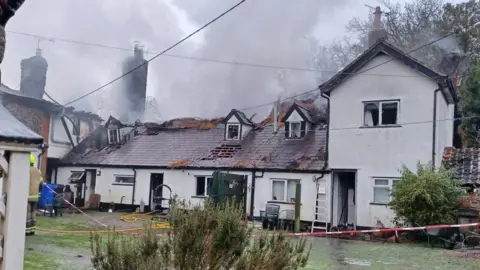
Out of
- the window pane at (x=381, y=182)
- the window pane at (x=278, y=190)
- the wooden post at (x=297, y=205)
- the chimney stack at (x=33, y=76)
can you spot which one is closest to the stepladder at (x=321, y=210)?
the wooden post at (x=297, y=205)

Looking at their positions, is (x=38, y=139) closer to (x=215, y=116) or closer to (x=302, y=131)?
(x=302, y=131)

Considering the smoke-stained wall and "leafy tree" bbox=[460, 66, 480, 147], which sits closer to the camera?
"leafy tree" bbox=[460, 66, 480, 147]

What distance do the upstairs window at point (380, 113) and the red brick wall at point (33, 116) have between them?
16.4m

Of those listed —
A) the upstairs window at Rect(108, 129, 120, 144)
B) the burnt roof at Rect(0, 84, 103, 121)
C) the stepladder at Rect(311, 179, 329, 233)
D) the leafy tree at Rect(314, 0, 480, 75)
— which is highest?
the leafy tree at Rect(314, 0, 480, 75)

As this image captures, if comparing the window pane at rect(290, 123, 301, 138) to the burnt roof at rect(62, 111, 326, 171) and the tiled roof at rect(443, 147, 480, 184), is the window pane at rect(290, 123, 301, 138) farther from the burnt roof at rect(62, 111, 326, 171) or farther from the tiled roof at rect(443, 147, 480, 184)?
the tiled roof at rect(443, 147, 480, 184)

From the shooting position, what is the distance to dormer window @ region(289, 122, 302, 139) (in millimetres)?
22950

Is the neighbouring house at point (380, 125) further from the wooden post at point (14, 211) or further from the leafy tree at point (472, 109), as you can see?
the wooden post at point (14, 211)

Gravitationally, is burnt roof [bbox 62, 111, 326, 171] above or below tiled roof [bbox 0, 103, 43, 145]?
above

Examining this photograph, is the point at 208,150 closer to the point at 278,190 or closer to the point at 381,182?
the point at 278,190

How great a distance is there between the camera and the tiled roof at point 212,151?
21594mm

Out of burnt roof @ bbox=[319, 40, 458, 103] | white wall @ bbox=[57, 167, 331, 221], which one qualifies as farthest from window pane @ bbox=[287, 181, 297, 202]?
burnt roof @ bbox=[319, 40, 458, 103]

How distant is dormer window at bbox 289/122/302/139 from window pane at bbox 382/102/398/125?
477 cm

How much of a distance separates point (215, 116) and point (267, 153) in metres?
6.68

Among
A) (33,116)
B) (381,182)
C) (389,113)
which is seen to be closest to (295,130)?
(389,113)
